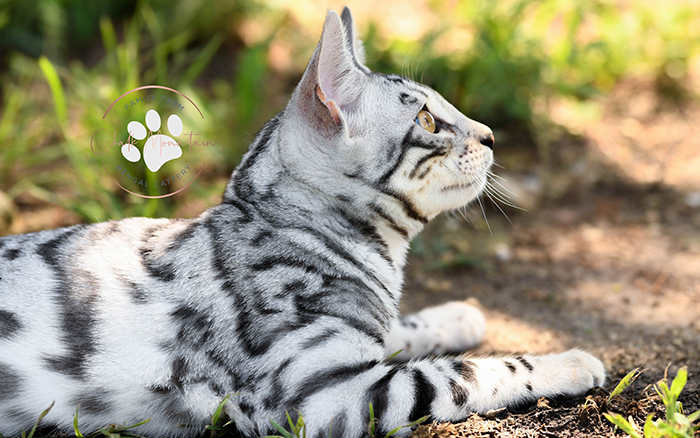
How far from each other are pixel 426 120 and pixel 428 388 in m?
1.01

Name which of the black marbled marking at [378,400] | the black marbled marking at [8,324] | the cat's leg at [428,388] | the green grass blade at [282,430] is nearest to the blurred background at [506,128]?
the cat's leg at [428,388]

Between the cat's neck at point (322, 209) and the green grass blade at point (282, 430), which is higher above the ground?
the cat's neck at point (322, 209)

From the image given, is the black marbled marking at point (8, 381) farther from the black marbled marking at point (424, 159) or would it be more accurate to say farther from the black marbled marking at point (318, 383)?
the black marbled marking at point (424, 159)

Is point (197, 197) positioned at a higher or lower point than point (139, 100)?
lower

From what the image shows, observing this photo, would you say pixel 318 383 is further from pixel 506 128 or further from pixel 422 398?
pixel 506 128

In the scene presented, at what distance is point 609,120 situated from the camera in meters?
4.89

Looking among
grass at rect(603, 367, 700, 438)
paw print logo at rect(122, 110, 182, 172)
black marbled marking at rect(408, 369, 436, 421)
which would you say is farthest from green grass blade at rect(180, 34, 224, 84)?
grass at rect(603, 367, 700, 438)

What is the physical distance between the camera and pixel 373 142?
2.19 metres

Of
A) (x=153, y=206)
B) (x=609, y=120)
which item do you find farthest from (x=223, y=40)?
(x=609, y=120)

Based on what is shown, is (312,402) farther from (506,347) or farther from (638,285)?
(638,285)

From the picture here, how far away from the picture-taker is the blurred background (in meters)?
3.24

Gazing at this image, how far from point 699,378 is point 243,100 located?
3159 mm

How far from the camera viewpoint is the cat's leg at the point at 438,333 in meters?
2.67

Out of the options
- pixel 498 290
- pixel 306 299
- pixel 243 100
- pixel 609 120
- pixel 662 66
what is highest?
pixel 662 66
